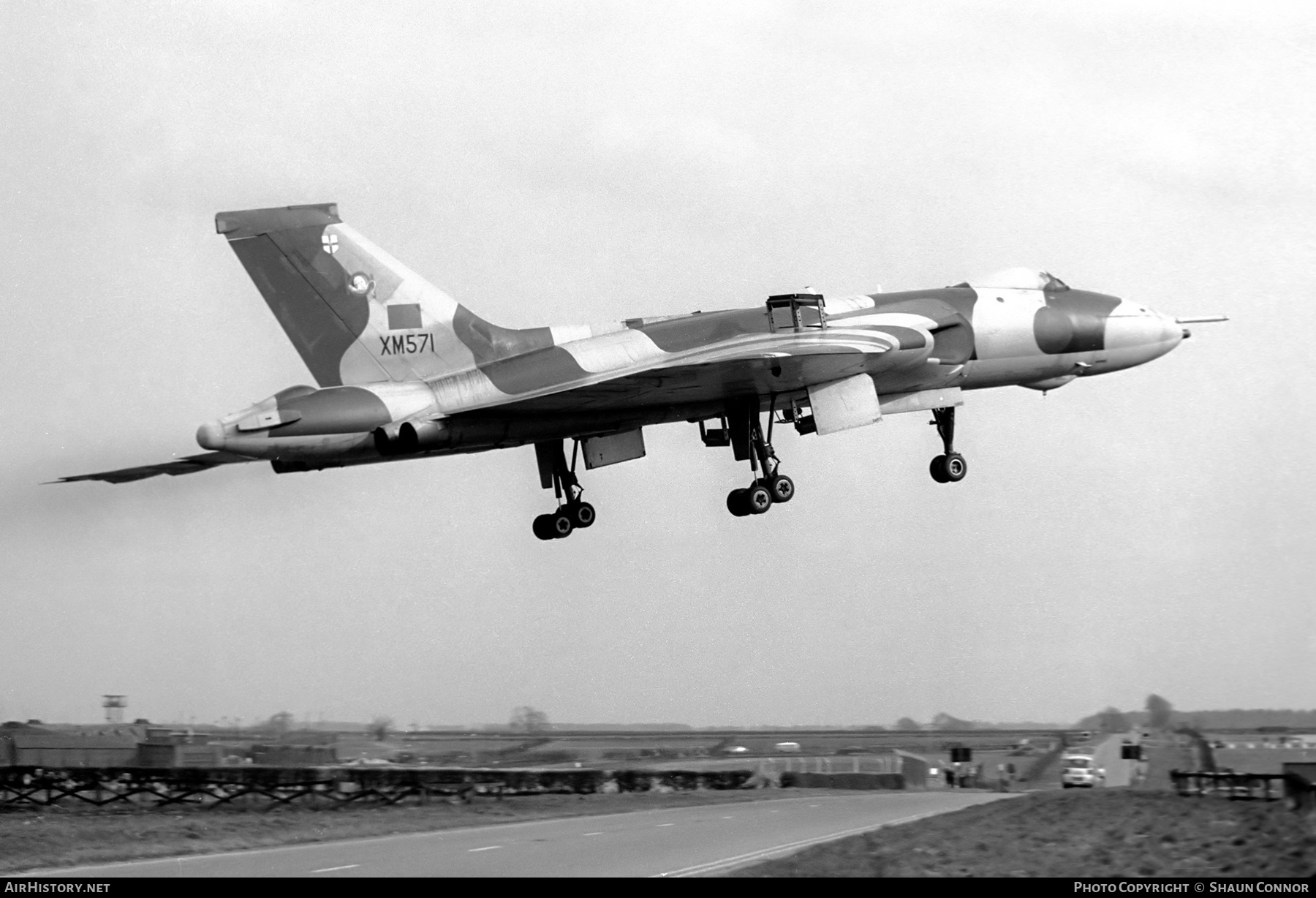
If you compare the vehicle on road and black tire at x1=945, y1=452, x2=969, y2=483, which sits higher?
black tire at x1=945, y1=452, x2=969, y2=483

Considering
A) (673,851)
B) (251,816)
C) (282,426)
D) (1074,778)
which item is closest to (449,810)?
(251,816)

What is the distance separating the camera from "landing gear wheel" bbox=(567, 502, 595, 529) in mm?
30578

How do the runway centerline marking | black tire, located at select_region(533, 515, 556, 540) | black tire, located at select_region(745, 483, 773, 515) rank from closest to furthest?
the runway centerline marking < black tire, located at select_region(745, 483, 773, 515) < black tire, located at select_region(533, 515, 556, 540)

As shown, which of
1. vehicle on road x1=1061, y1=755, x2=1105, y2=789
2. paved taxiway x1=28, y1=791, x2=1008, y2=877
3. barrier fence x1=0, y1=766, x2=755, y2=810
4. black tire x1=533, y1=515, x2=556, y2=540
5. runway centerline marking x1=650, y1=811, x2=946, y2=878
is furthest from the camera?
vehicle on road x1=1061, y1=755, x2=1105, y2=789

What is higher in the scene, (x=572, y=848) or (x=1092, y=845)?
(x=572, y=848)

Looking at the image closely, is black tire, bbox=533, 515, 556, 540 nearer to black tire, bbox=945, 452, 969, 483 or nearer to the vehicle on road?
black tire, bbox=945, 452, 969, 483

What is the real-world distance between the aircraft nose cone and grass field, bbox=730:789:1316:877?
399 inches

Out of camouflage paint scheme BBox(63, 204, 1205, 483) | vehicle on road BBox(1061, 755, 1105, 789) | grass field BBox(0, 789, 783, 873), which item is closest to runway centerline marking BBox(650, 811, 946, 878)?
grass field BBox(0, 789, 783, 873)

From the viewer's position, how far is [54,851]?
84.9ft

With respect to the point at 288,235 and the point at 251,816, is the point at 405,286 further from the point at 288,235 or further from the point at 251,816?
the point at 251,816

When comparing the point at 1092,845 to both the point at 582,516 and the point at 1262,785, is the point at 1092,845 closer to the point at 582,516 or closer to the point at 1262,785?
the point at 1262,785

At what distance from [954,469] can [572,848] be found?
11.9m

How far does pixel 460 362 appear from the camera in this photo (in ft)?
91.9
